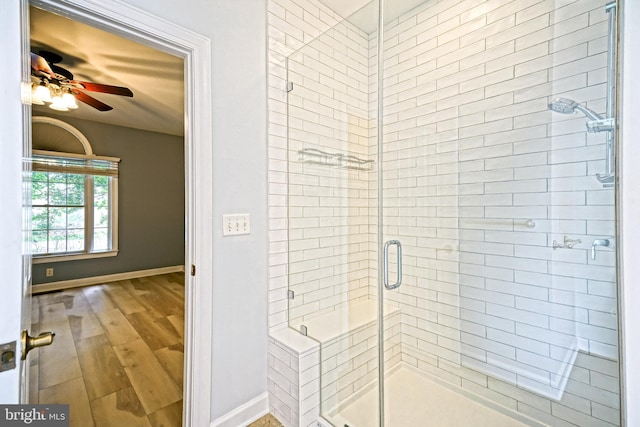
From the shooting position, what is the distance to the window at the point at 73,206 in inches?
162

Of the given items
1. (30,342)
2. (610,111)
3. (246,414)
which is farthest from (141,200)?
(610,111)

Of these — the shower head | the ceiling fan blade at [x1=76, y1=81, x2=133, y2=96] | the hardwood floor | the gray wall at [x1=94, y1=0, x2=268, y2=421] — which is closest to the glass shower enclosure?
the shower head

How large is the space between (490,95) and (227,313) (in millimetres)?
2051

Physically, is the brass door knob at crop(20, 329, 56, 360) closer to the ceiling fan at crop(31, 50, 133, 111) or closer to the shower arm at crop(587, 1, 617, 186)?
the shower arm at crop(587, 1, 617, 186)

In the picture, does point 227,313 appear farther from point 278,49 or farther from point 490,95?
point 490,95

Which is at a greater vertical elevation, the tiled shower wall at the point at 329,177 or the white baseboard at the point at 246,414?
the tiled shower wall at the point at 329,177

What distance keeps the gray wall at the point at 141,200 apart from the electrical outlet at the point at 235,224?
4.40 metres

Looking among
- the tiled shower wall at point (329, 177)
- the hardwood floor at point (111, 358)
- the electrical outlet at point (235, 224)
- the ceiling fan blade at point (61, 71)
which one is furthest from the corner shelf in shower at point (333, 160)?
the ceiling fan blade at point (61, 71)

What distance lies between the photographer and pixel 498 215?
5.49 feet

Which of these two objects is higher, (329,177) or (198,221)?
(329,177)

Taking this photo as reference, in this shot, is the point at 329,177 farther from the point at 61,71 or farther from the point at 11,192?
the point at 61,71

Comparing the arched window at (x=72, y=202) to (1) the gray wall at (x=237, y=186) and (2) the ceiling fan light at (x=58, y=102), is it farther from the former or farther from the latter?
(1) the gray wall at (x=237, y=186)

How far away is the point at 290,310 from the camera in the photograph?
1877 mm

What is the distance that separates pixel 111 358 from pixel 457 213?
302 centimetres
